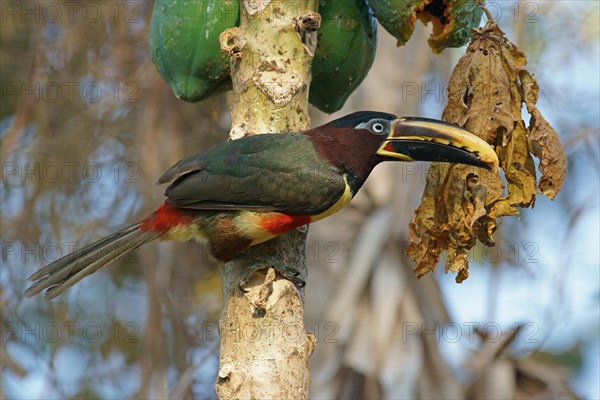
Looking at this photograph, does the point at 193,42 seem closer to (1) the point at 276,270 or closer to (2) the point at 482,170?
(1) the point at 276,270

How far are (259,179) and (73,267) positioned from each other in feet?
2.60

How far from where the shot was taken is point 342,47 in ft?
10.7

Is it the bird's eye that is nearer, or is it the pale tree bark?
the pale tree bark

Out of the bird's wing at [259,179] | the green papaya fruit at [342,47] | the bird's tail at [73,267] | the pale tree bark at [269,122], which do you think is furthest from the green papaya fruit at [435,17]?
the bird's tail at [73,267]

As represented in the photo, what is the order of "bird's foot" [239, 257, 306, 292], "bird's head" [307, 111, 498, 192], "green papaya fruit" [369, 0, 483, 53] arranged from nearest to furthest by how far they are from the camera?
"bird's foot" [239, 257, 306, 292] → "bird's head" [307, 111, 498, 192] → "green papaya fruit" [369, 0, 483, 53]

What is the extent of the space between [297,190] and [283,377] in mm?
918

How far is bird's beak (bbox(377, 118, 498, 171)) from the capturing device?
286 cm

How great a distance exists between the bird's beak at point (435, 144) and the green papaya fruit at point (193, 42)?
69 centimetres

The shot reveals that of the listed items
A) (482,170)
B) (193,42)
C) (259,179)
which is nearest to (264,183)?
(259,179)

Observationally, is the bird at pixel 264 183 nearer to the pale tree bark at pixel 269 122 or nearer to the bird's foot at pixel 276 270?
the pale tree bark at pixel 269 122

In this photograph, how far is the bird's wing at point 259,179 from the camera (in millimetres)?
3133

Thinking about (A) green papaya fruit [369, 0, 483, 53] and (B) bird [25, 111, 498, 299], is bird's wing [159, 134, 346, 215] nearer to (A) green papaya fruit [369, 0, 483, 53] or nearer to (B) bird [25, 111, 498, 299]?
(B) bird [25, 111, 498, 299]

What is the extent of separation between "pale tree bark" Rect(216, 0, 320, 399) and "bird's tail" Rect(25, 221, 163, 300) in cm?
57

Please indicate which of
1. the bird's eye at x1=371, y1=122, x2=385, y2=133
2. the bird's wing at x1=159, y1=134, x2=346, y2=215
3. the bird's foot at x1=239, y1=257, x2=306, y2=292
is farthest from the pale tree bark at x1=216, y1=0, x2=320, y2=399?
the bird's eye at x1=371, y1=122, x2=385, y2=133
